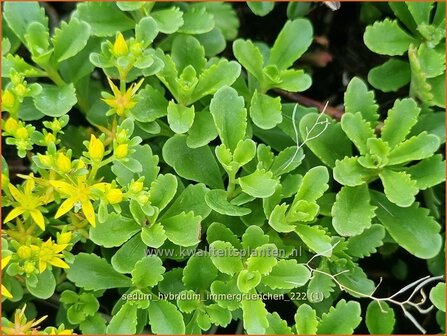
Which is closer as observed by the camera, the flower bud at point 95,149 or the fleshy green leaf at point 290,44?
the flower bud at point 95,149

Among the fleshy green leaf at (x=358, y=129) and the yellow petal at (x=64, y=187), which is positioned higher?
the fleshy green leaf at (x=358, y=129)

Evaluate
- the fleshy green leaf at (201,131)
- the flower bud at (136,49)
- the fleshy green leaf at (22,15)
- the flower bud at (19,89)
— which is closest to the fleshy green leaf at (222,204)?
the fleshy green leaf at (201,131)

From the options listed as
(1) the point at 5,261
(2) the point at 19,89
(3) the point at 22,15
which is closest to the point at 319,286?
(1) the point at 5,261

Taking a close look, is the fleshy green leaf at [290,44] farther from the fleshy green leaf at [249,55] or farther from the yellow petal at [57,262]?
the yellow petal at [57,262]

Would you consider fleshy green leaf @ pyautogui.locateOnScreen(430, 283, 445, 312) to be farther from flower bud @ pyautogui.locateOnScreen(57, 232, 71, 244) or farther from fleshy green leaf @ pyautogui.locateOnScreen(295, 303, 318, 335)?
flower bud @ pyautogui.locateOnScreen(57, 232, 71, 244)

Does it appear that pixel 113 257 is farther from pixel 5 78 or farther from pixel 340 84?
pixel 340 84

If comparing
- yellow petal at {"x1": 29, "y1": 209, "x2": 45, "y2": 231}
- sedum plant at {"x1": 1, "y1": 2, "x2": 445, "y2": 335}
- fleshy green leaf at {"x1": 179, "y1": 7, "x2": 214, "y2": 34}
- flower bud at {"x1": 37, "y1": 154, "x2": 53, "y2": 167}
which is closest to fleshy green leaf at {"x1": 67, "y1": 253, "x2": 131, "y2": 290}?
sedum plant at {"x1": 1, "y1": 2, "x2": 445, "y2": 335}
